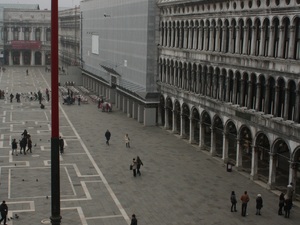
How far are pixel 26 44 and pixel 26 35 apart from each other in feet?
25.7

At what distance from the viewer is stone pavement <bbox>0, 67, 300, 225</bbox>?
33.8m

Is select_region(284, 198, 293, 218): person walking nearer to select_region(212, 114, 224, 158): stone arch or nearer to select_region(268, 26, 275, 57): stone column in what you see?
select_region(268, 26, 275, 57): stone column

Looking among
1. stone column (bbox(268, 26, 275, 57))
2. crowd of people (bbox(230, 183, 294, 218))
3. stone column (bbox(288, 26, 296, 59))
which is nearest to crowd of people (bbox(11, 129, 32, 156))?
crowd of people (bbox(230, 183, 294, 218))

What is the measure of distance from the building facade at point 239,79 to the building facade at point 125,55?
229 cm

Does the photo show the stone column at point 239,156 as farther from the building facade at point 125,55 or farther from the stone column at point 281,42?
the building facade at point 125,55

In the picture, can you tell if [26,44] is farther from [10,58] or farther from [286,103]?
[286,103]

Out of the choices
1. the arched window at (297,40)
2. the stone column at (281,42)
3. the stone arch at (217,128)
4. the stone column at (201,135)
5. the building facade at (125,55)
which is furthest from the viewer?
the building facade at (125,55)

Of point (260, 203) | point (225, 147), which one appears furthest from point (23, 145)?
point (260, 203)

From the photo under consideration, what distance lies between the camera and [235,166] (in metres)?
47.1

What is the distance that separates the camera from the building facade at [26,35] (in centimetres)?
16738

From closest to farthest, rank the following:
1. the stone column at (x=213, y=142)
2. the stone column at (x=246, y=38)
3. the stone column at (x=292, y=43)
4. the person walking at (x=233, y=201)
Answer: the person walking at (x=233, y=201) → the stone column at (x=292, y=43) → the stone column at (x=246, y=38) → the stone column at (x=213, y=142)

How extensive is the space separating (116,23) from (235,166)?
42403 millimetres

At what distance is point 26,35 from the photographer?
17175 centimetres

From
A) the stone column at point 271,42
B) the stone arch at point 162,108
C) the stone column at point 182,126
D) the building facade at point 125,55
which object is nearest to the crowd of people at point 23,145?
the stone column at point 182,126
